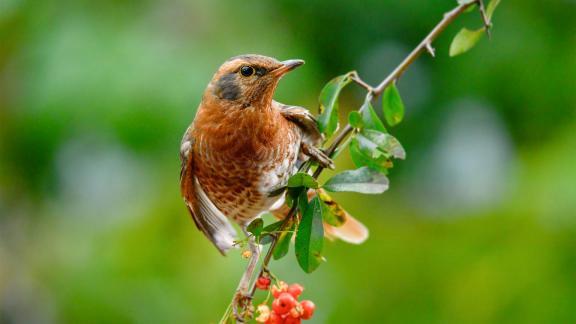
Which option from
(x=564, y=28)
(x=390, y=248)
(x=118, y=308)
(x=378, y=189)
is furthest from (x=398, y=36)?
(x=378, y=189)

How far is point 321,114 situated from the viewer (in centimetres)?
293

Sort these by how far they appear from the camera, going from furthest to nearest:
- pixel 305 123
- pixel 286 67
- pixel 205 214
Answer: pixel 205 214 < pixel 305 123 < pixel 286 67

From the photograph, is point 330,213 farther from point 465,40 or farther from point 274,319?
point 465,40

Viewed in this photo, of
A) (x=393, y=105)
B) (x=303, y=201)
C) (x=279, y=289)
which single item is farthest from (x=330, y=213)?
(x=393, y=105)

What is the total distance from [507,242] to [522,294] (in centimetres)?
33

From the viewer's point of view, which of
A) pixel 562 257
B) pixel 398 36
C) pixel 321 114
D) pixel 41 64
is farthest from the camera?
pixel 398 36

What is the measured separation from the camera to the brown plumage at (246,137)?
10.8 ft

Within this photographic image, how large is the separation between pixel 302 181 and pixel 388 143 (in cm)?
27

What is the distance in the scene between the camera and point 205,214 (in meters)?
3.76

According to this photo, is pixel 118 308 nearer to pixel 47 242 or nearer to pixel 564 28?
pixel 47 242

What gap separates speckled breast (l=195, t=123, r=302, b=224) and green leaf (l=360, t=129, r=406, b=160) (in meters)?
0.68

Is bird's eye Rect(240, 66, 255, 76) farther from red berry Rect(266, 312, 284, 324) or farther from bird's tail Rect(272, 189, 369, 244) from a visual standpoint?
red berry Rect(266, 312, 284, 324)

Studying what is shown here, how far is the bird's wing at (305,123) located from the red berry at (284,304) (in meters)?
0.88

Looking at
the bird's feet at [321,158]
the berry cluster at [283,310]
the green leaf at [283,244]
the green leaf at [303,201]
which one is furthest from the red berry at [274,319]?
the bird's feet at [321,158]
